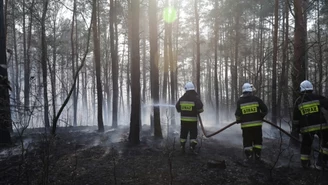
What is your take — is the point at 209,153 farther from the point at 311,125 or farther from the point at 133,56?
the point at 133,56

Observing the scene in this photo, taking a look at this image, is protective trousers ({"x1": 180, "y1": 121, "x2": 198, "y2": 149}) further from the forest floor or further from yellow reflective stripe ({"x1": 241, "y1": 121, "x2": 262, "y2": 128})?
yellow reflective stripe ({"x1": 241, "y1": 121, "x2": 262, "y2": 128})

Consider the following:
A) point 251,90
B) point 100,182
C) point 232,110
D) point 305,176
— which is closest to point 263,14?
point 232,110

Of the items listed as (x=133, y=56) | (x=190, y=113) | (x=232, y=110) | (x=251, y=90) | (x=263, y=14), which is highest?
(x=263, y=14)

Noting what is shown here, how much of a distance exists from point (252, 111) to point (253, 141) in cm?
79

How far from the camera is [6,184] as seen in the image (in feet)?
15.7

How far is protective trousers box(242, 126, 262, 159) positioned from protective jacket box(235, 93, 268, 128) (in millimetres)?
131

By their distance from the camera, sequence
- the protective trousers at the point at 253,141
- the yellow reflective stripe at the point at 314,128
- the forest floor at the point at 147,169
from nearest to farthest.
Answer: the forest floor at the point at 147,169
the yellow reflective stripe at the point at 314,128
the protective trousers at the point at 253,141

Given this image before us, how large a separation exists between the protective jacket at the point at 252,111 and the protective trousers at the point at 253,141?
0.13 m

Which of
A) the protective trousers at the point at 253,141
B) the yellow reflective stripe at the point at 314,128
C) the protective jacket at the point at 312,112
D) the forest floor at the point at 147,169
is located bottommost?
the forest floor at the point at 147,169

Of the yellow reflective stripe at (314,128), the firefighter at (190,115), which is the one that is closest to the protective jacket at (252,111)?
the yellow reflective stripe at (314,128)

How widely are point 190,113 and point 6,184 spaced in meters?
4.69

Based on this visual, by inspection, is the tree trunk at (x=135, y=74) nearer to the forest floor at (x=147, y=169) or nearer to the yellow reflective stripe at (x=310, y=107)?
the forest floor at (x=147, y=169)

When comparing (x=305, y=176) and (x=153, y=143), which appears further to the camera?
(x=153, y=143)

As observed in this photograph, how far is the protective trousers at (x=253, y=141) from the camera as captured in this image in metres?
6.23
